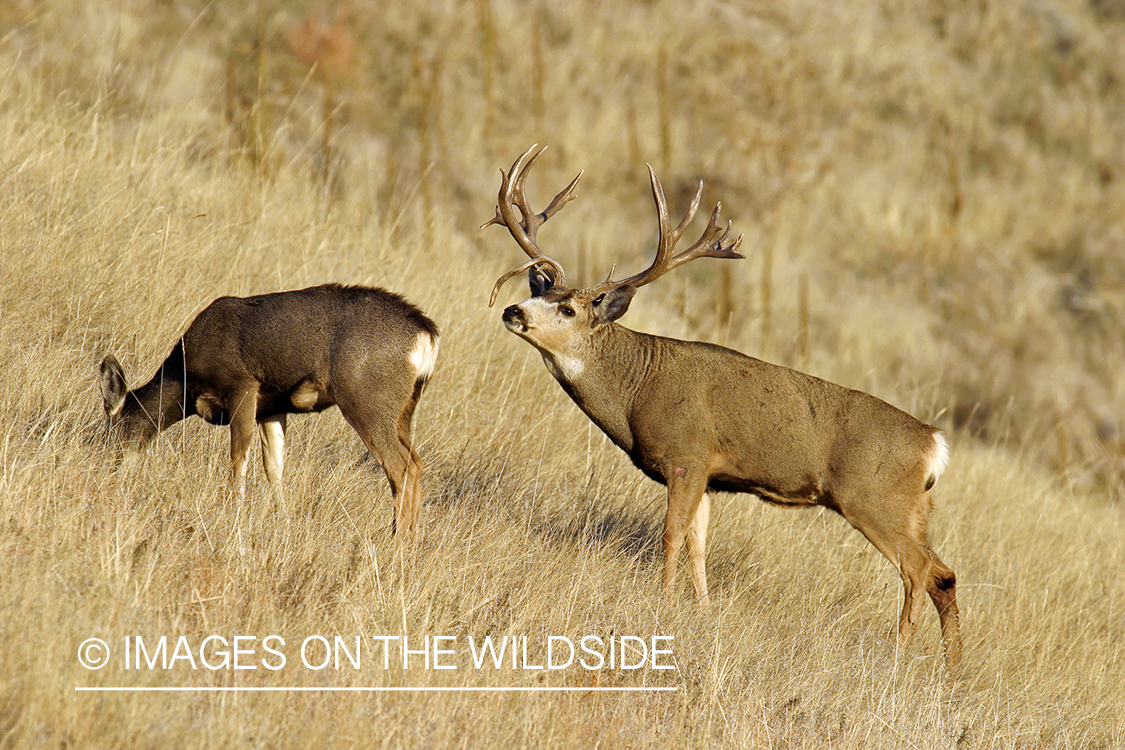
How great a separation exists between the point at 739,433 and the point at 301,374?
2.46m

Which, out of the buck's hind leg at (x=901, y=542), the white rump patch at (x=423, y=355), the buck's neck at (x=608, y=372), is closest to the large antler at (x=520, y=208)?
the buck's neck at (x=608, y=372)

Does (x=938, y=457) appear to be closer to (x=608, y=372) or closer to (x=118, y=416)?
(x=608, y=372)

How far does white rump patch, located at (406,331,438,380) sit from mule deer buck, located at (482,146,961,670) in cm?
51

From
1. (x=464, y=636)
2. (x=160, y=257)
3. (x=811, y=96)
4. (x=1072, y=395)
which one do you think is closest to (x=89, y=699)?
(x=464, y=636)

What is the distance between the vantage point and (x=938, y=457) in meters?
6.97

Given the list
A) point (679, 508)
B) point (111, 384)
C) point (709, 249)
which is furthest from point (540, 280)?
point (111, 384)

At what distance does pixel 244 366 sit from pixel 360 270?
13.2ft

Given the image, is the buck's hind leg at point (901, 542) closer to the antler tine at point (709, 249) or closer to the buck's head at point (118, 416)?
the antler tine at point (709, 249)

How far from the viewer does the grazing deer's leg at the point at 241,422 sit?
6219mm

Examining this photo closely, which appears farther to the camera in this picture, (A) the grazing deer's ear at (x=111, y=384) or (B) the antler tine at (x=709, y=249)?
(B) the antler tine at (x=709, y=249)

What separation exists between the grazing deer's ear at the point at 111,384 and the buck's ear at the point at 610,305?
2672mm

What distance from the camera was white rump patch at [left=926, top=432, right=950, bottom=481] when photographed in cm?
695

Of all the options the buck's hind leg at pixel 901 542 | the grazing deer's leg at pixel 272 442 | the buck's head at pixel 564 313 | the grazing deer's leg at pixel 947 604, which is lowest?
the grazing deer's leg at pixel 947 604

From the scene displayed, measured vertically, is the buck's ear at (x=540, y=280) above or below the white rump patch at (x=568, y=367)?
above
